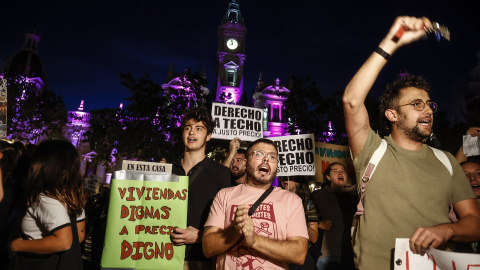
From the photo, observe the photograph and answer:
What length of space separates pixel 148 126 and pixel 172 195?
23.7m

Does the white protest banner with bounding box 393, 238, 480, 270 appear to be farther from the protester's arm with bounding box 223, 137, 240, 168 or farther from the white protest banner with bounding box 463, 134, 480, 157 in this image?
the protester's arm with bounding box 223, 137, 240, 168

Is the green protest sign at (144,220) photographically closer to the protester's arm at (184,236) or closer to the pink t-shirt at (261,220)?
the protester's arm at (184,236)

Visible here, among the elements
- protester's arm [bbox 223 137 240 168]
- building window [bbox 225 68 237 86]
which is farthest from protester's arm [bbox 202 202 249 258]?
building window [bbox 225 68 237 86]

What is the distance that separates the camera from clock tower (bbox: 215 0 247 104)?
4741 centimetres

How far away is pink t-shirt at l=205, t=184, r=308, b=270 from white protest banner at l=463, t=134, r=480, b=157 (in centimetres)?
276

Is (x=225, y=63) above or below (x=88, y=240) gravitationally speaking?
above

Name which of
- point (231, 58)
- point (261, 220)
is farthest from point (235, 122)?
point (231, 58)

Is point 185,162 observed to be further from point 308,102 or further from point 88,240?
point 308,102

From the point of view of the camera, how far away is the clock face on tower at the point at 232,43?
163ft

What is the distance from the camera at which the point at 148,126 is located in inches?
1013

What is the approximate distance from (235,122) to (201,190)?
3.75 m

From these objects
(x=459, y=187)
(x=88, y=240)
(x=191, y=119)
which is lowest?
(x=88, y=240)

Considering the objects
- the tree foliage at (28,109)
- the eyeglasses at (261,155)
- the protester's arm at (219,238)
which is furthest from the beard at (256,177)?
the tree foliage at (28,109)

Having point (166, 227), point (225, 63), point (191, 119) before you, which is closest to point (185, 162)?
point (191, 119)
